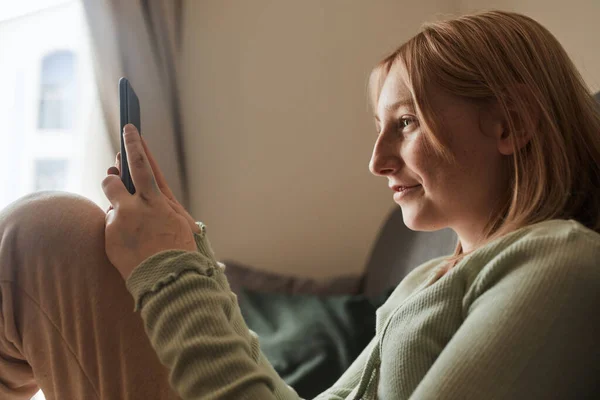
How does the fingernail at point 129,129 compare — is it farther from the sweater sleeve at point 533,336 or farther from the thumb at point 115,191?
the sweater sleeve at point 533,336

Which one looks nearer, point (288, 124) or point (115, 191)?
point (115, 191)

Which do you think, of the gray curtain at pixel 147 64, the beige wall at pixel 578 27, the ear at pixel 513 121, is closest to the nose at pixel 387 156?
the ear at pixel 513 121

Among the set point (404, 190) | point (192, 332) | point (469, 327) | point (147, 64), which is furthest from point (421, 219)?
point (147, 64)

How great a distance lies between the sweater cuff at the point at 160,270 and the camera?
68 centimetres

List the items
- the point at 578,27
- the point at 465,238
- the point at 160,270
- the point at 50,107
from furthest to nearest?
the point at 50,107, the point at 578,27, the point at 465,238, the point at 160,270

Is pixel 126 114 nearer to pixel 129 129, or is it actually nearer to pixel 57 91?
pixel 129 129

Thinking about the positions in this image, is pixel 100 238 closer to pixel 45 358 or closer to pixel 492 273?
pixel 45 358

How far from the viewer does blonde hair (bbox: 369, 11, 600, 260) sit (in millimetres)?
782

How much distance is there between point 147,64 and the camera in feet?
6.14

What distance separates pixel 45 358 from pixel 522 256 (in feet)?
2.02

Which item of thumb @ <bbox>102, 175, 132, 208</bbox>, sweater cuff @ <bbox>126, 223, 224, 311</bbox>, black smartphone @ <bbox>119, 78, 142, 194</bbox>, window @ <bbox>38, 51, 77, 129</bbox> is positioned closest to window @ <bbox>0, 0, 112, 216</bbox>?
window @ <bbox>38, 51, 77, 129</bbox>

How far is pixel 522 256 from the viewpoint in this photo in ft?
2.12

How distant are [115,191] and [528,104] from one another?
1.88 feet

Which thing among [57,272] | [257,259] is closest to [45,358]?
[57,272]
